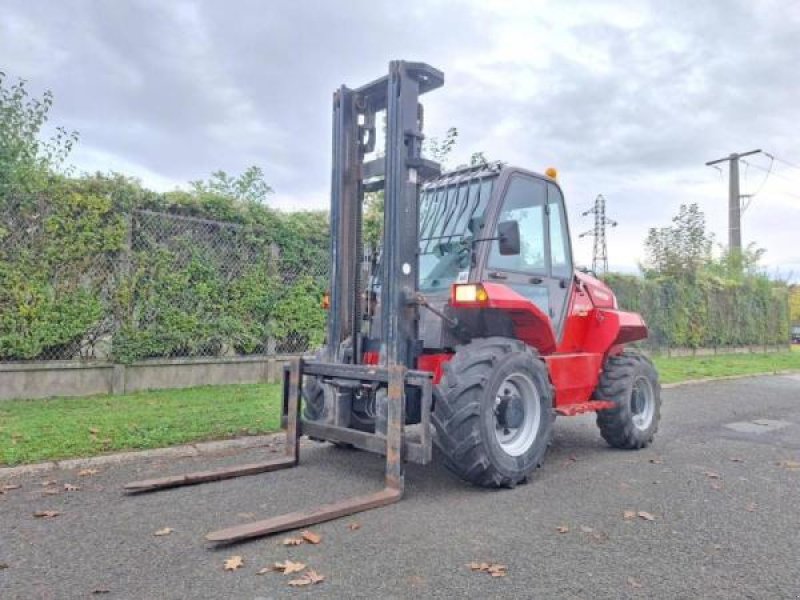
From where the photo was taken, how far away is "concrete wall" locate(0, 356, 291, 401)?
7.42 meters

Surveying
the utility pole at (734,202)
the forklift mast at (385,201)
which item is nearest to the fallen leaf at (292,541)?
the forklift mast at (385,201)

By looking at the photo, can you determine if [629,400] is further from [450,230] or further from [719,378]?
[719,378]

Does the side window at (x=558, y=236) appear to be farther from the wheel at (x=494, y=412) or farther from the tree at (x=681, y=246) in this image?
the tree at (x=681, y=246)

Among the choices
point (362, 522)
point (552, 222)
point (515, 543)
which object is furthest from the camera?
point (552, 222)

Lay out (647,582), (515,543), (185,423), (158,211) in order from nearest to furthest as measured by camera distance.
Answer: (647,582)
(515,543)
(185,423)
(158,211)

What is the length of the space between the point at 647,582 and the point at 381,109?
4040 mm

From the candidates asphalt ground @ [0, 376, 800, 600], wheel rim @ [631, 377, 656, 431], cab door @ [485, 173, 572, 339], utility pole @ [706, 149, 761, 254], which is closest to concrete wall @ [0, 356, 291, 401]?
asphalt ground @ [0, 376, 800, 600]

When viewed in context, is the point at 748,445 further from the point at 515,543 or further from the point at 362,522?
the point at 362,522

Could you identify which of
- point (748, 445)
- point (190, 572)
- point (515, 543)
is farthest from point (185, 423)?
point (748, 445)

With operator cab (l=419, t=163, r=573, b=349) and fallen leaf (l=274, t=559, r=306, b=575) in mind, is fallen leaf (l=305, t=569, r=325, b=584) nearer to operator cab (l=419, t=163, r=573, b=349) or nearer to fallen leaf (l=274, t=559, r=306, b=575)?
fallen leaf (l=274, t=559, r=306, b=575)

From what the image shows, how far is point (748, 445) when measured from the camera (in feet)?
21.2

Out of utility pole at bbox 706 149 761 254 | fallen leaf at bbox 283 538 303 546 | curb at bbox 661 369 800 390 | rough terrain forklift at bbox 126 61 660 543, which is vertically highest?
utility pole at bbox 706 149 761 254

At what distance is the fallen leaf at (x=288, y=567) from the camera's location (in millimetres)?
2975

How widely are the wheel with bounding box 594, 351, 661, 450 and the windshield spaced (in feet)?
6.97
